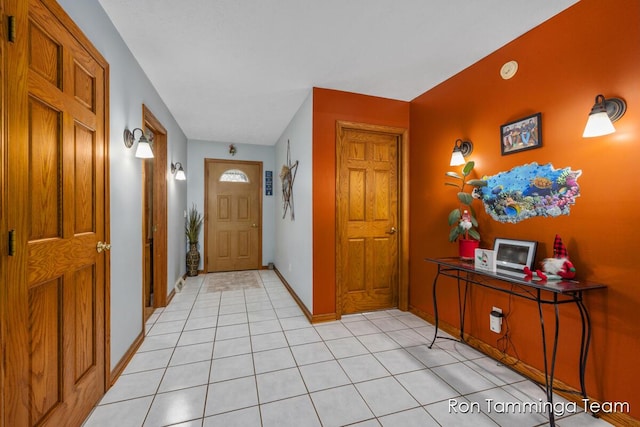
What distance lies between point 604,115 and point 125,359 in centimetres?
358

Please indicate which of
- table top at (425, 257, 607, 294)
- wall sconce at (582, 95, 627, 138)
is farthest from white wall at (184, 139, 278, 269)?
wall sconce at (582, 95, 627, 138)

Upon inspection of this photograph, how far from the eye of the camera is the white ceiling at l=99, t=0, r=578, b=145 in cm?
180

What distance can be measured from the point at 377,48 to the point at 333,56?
1.25ft

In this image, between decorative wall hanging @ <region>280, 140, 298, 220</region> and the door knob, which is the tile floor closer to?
the door knob

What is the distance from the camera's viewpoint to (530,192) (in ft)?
6.46

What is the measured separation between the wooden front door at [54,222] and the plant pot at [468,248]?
2752mm

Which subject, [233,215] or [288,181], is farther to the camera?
[233,215]

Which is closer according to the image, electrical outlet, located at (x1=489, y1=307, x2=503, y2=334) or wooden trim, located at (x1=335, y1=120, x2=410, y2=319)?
electrical outlet, located at (x1=489, y1=307, x2=503, y2=334)

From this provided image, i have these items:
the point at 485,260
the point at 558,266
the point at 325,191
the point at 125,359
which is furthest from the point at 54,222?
the point at 558,266

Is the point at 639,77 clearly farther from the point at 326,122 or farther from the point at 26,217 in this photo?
the point at 26,217

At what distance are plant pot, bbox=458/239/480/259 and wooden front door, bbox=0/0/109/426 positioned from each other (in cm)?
275

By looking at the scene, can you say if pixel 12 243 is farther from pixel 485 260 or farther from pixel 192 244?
pixel 192 244

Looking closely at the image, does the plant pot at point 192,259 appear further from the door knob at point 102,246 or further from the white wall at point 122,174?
the door knob at point 102,246

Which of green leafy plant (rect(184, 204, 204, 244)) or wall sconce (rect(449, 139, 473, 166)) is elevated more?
wall sconce (rect(449, 139, 473, 166))
